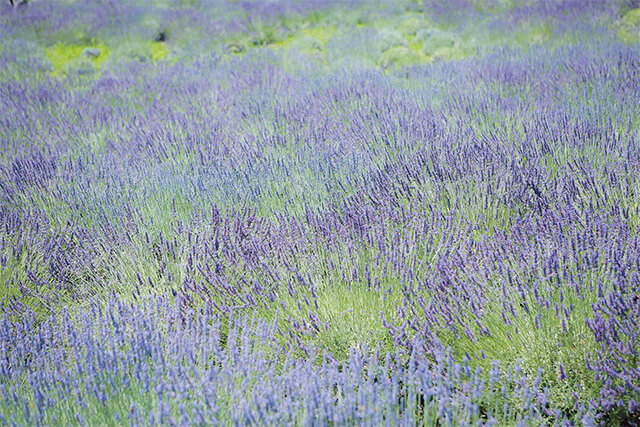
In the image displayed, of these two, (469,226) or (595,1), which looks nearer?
(469,226)

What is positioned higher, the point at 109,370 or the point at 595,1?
the point at 595,1

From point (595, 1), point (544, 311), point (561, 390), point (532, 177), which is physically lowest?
point (561, 390)

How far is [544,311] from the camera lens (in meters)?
1.57

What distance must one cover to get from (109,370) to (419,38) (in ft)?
25.8

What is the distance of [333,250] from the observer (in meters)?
1.98

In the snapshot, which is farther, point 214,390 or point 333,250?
point 333,250

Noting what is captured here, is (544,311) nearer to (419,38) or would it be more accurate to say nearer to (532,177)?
(532,177)

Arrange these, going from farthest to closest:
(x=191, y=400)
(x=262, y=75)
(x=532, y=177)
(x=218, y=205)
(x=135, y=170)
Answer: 1. (x=262, y=75)
2. (x=135, y=170)
3. (x=218, y=205)
4. (x=532, y=177)
5. (x=191, y=400)

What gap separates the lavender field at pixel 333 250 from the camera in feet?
4.39

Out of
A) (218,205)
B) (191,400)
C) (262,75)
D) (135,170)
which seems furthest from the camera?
(262,75)

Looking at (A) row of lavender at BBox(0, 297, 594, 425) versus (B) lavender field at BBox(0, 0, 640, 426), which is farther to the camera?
(B) lavender field at BBox(0, 0, 640, 426)

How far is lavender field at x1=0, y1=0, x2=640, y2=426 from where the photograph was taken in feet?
4.39

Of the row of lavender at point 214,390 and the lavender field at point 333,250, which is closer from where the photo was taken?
the row of lavender at point 214,390

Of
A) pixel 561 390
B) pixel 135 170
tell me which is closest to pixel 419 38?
pixel 135 170
